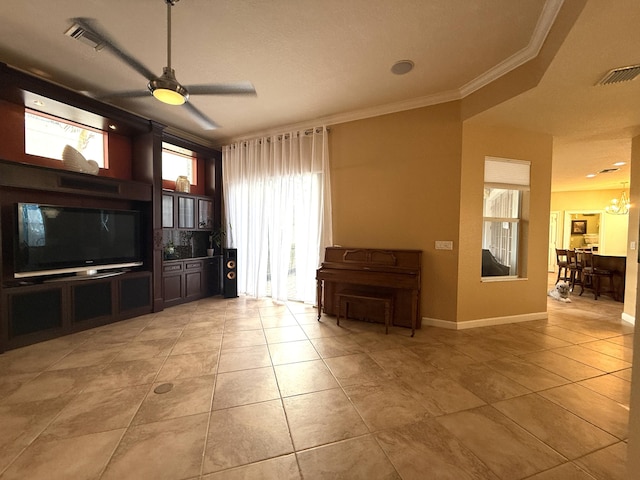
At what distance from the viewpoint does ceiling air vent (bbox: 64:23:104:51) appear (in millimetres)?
2152

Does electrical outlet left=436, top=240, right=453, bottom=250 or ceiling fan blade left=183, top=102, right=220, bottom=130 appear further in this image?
electrical outlet left=436, top=240, right=453, bottom=250

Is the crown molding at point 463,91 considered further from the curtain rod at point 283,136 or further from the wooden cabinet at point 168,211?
Answer: the wooden cabinet at point 168,211

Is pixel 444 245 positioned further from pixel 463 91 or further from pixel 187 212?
pixel 187 212

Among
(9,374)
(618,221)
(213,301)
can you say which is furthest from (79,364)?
(618,221)

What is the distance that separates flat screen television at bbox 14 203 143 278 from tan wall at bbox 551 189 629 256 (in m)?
11.9

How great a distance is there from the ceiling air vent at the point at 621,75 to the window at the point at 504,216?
125 cm

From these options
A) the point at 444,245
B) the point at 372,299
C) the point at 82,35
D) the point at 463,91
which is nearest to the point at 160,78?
the point at 82,35

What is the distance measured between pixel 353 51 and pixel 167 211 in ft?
12.3

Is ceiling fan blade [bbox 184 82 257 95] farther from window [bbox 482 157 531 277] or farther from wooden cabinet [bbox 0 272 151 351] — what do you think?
window [bbox 482 157 531 277]

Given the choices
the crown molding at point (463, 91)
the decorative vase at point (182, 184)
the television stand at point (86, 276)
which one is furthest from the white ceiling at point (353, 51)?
the television stand at point (86, 276)

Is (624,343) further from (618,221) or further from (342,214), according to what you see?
(618,221)

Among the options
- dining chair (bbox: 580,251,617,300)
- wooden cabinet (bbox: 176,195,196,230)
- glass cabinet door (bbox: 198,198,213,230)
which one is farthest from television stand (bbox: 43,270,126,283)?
dining chair (bbox: 580,251,617,300)

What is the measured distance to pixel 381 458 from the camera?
1421 mm

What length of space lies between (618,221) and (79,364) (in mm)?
12398
